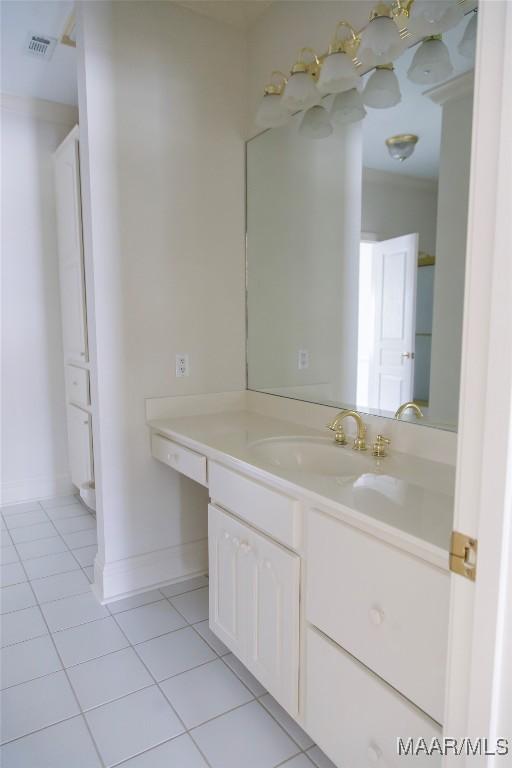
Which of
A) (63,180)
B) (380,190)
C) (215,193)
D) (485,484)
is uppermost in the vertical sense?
(63,180)

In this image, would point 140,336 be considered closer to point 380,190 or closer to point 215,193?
point 215,193

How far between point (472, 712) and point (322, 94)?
195cm

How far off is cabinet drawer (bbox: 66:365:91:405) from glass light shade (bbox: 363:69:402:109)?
79.4 inches

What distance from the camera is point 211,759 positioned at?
1.36 m

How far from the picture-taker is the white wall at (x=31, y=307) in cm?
310

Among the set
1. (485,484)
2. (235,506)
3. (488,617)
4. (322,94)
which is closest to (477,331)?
(485,484)

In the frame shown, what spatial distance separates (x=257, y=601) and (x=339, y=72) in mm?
1720

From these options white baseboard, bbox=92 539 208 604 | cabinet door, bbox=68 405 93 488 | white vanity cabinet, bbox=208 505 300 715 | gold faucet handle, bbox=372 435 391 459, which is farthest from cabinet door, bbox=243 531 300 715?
cabinet door, bbox=68 405 93 488

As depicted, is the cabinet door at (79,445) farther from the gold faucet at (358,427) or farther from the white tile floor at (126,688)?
the gold faucet at (358,427)

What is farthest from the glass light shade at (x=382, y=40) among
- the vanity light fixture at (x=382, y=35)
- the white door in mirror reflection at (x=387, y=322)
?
the white door in mirror reflection at (x=387, y=322)

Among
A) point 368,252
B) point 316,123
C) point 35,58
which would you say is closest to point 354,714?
point 368,252

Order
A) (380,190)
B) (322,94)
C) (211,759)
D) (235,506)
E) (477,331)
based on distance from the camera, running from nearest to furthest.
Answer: (477,331) → (211,759) → (235,506) → (380,190) → (322,94)

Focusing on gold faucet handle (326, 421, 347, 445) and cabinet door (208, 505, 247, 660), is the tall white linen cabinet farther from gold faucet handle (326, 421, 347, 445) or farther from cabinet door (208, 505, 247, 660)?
gold faucet handle (326, 421, 347, 445)

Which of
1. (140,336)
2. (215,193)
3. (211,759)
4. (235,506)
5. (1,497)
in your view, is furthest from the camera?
(1,497)
